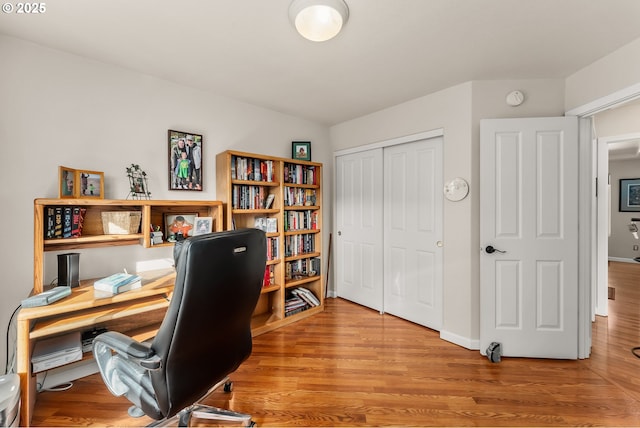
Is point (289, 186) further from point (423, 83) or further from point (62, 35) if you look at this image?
point (62, 35)

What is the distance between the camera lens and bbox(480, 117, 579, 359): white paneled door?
2.23 m

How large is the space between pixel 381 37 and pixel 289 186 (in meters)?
1.70

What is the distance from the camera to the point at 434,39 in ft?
6.02

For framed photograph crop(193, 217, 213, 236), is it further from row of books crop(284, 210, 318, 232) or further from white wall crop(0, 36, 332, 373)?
row of books crop(284, 210, 318, 232)

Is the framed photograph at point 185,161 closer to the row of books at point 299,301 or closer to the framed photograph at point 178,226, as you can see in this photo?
the framed photograph at point 178,226

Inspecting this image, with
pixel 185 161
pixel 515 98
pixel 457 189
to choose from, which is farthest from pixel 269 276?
pixel 515 98

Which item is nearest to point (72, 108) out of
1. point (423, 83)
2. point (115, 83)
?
point (115, 83)

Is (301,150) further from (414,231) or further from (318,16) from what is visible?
(318,16)

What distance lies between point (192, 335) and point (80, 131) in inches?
73.3

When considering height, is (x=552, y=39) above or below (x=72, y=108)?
above

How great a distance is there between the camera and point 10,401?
51.1 inches

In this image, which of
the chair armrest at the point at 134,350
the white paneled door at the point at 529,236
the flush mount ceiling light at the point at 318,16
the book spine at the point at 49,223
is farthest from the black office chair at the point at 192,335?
the white paneled door at the point at 529,236

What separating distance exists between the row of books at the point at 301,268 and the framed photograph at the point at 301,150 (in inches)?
49.7

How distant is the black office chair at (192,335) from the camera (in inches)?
44.3
